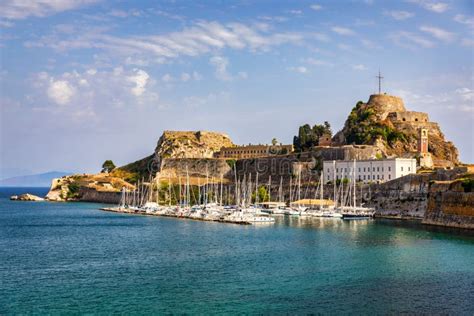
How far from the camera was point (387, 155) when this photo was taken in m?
83.4

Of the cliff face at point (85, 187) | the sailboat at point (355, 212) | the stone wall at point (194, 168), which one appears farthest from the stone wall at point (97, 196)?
the sailboat at point (355, 212)

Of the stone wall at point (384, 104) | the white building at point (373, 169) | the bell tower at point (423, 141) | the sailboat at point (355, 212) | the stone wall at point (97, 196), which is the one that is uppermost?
the stone wall at point (384, 104)

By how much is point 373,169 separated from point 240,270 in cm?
4544

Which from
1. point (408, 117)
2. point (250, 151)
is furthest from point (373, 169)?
point (250, 151)

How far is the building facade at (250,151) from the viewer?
103000mm

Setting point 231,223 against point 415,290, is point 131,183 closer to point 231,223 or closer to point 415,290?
point 231,223

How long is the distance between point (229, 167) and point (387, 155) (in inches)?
1143

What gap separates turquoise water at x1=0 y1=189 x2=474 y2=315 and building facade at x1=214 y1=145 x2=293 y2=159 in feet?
161

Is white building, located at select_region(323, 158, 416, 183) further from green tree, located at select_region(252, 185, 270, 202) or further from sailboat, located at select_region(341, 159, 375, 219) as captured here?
green tree, located at select_region(252, 185, 270, 202)

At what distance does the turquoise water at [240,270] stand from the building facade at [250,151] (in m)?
49.0

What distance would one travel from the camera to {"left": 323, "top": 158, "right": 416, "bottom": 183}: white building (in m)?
72.5

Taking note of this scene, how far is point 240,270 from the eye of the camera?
3278cm

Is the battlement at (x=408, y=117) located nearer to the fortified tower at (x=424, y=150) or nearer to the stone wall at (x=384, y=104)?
the stone wall at (x=384, y=104)

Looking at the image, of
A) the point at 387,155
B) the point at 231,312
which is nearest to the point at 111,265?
the point at 231,312
